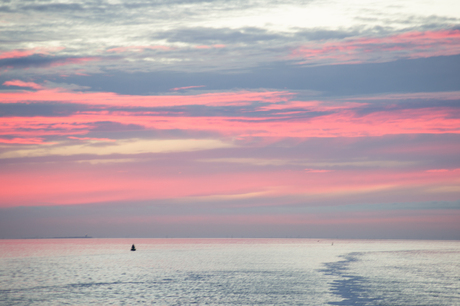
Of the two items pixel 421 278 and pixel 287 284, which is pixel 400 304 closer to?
pixel 287 284

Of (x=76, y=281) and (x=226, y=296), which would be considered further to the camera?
(x=76, y=281)

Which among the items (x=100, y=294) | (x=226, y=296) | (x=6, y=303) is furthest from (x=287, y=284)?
(x=6, y=303)

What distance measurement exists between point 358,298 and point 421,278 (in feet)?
106

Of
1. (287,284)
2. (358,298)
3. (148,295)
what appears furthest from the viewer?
(287,284)

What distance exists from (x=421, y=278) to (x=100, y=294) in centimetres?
5453

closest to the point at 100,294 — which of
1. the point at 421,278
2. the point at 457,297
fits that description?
the point at 457,297

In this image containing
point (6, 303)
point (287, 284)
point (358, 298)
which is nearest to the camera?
point (6, 303)

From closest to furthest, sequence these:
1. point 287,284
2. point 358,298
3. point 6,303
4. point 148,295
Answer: point 6,303 → point 358,298 → point 148,295 → point 287,284

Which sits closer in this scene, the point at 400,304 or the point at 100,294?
the point at 400,304

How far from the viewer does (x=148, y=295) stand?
184 feet

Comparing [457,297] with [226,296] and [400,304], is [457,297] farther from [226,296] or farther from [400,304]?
[226,296]

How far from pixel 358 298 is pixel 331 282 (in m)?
19.0

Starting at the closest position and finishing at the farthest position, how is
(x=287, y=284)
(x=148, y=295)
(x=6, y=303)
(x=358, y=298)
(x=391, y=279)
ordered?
(x=6, y=303)
(x=358, y=298)
(x=148, y=295)
(x=287, y=284)
(x=391, y=279)

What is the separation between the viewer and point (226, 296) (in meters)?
55.7
